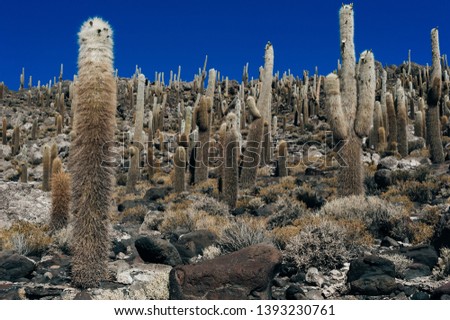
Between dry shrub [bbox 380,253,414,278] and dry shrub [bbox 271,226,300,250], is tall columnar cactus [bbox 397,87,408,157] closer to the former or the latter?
dry shrub [bbox 271,226,300,250]

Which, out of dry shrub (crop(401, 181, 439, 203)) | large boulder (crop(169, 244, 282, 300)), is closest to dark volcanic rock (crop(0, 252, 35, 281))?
large boulder (crop(169, 244, 282, 300))

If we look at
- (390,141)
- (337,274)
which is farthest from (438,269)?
(390,141)

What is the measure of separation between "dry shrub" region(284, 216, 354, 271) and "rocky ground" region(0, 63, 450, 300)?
2cm

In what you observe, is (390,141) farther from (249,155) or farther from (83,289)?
(83,289)

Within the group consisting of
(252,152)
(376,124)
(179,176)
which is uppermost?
(376,124)

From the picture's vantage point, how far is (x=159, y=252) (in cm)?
833

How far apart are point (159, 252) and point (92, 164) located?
2059 millimetres

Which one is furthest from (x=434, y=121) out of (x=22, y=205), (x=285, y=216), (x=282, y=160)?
(x=22, y=205)

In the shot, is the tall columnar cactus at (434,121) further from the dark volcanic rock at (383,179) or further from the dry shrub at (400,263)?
the dry shrub at (400,263)

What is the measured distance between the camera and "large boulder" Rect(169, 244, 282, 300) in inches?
236

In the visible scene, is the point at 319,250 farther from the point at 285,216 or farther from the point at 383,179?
the point at 383,179

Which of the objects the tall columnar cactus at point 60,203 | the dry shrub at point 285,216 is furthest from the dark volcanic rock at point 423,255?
the tall columnar cactus at point 60,203

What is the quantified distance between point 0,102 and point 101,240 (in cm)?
4444

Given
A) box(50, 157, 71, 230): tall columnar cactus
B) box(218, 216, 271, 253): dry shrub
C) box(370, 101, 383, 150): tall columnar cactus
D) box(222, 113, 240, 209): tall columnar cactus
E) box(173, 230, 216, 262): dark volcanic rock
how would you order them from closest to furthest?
box(218, 216, 271, 253): dry shrub, box(173, 230, 216, 262): dark volcanic rock, box(50, 157, 71, 230): tall columnar cactus, box(222, 113, 240, 209): tall columnar cactus, box(370, 101, 383, 150): tall columnar cactus
